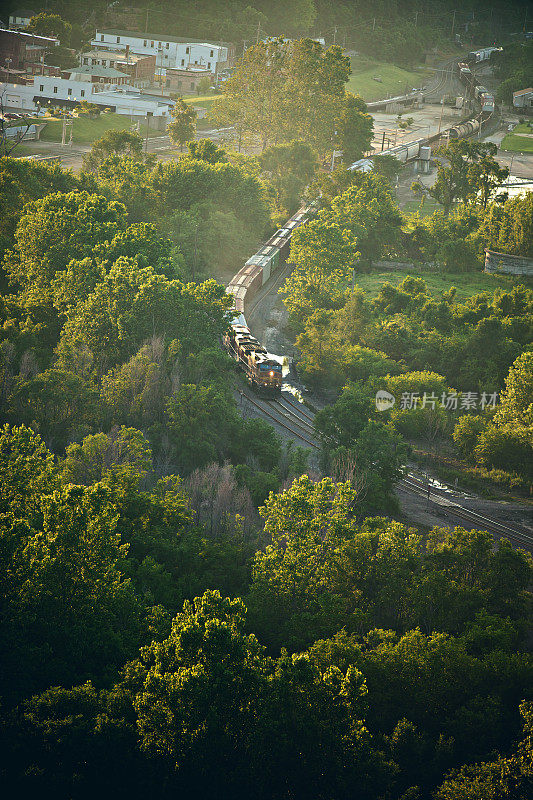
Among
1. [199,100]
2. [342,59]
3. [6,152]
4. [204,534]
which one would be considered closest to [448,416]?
[204,534]

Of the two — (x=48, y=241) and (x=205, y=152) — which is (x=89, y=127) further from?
(x=48, y=241)

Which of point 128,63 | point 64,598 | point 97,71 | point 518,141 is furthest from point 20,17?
point 64,598

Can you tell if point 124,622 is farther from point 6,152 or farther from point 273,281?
point 6,152

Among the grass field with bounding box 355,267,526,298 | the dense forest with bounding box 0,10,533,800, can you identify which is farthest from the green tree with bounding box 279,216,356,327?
the grass field with bounding box 355,267,526,298

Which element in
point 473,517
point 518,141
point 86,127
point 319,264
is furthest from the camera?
point 518,141

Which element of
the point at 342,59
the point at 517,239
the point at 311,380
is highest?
the point at 342,59
